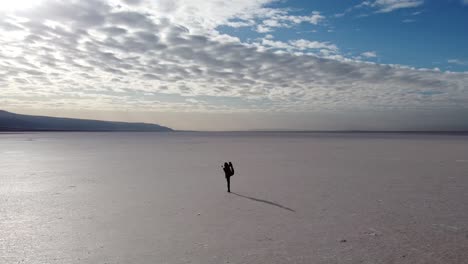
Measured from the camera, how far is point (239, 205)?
32.3 feet

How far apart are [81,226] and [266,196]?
5401 mm

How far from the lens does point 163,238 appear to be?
691cm

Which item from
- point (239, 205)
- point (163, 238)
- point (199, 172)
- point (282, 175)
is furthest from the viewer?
point (199, 172)

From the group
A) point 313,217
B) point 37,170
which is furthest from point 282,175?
point 37,170

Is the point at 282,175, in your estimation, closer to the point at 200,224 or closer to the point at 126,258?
the point at 200,224

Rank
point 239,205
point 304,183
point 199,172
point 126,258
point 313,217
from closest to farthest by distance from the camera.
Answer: point 126,258 < point 313,217 < point 239,205 < point 304,183 < point 199,172

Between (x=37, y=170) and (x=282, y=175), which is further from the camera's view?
(x=37, y=170)

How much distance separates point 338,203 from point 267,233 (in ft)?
11.3

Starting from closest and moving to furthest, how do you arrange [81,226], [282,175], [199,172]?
[81,226], [282,175], [199,172]

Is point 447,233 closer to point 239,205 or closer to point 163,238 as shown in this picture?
point 239,205

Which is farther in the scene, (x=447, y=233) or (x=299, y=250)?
(x=447, y=233)

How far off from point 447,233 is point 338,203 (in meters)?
3.05

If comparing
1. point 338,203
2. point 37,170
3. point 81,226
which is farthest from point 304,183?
point 37,170

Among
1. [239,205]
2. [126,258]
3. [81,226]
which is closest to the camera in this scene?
[126,258]
